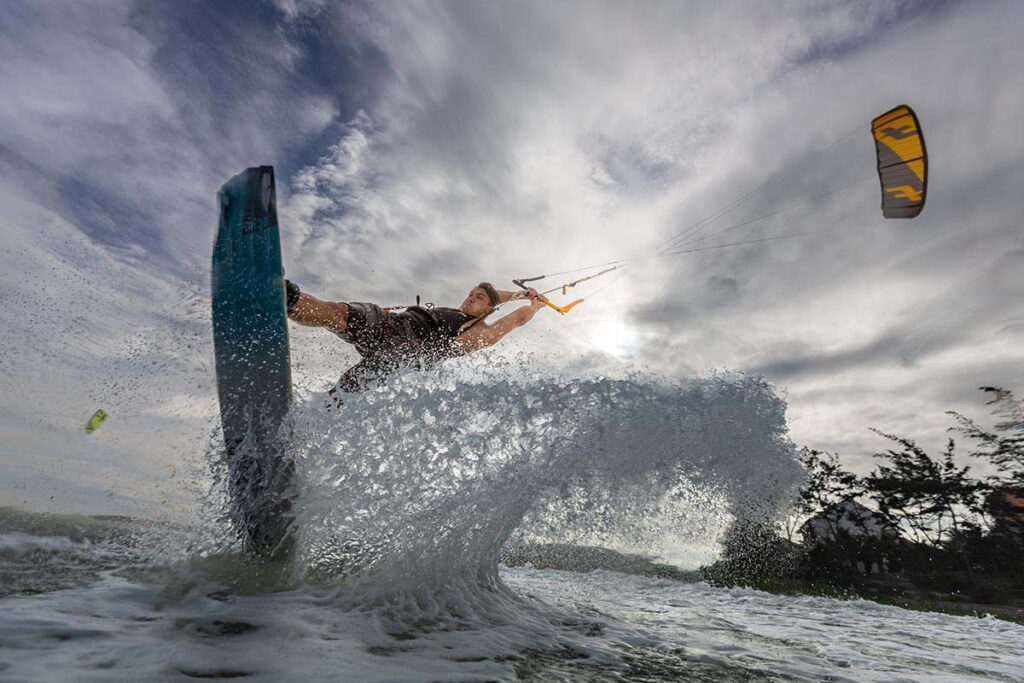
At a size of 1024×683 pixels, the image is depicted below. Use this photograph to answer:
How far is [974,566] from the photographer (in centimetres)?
1561

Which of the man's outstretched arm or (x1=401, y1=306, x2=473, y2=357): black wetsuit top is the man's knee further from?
(x1=401, y1=306, x2=473, y2=357): black wetsuit top

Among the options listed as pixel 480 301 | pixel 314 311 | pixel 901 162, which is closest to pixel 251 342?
pixel 314 311

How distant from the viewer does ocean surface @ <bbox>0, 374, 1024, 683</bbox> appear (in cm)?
215

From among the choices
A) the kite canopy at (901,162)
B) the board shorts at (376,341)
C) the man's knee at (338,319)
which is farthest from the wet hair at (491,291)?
the kite canopy at (901,162)

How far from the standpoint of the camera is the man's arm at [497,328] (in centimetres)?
662

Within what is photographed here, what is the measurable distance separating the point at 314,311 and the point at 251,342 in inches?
26.4

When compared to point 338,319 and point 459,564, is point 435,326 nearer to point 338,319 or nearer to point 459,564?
point 338,319

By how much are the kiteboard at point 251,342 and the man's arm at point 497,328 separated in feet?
7.52

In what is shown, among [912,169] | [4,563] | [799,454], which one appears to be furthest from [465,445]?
[912,169]

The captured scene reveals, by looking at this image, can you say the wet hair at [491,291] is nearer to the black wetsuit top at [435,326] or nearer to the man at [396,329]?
the man at [396,329]

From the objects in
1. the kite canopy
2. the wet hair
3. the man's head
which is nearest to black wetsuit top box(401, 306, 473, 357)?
the man's head

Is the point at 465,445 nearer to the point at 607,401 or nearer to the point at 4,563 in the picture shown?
the point at 607,401

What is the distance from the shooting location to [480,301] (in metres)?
6.87

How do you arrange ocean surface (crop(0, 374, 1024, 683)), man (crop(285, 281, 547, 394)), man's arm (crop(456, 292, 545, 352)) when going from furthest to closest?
man's arm (crop(456, 292, 545, 352))
man (crop(285, 281, 547, 394))
ocean surface (crop(0, 374, 1024, 683))
